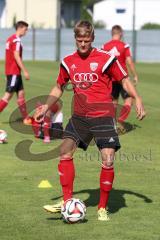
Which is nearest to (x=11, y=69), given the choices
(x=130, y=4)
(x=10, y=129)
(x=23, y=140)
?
(x=10, y=129)

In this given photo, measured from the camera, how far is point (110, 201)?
30.0ft

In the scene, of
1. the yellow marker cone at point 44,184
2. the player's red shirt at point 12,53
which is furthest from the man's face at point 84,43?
the player's red shirt at point 12,53

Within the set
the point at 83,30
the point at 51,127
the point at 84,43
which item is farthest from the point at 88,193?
the point at 51,127

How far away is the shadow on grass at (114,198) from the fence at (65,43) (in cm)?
4478

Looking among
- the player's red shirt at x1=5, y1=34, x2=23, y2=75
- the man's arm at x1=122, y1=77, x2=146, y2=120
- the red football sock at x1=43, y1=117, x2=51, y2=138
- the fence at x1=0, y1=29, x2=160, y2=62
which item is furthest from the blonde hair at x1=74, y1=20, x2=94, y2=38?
the fence at x1=0, y1=29, x2=160, y2=62

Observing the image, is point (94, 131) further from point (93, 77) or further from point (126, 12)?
point (126, 12)

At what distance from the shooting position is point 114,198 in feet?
30.6

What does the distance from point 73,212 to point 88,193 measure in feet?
5.39

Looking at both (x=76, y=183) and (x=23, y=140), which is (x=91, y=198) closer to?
(x=76, y=183)

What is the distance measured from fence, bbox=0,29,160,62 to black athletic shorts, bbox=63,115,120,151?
45.9 meters

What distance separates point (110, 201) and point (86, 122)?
4.03 ft

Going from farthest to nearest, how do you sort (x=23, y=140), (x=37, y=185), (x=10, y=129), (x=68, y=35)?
(x=68, y=35)
(x=10, y=129)
(x=23, y=140)
(x=37, y=185)

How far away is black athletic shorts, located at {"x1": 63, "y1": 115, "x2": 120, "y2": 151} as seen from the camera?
8234 millimetres

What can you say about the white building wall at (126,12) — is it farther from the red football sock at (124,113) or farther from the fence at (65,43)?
the red football sock at (124,113)
